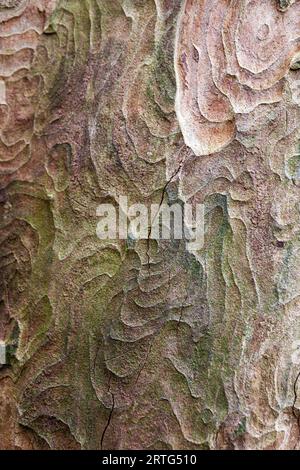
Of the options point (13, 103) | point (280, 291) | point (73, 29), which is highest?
point (73, 29)

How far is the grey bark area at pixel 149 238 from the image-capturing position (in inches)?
41.6

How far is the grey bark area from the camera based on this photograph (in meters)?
1.06

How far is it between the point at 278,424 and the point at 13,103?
25.6 inches

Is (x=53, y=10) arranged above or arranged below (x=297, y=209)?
above

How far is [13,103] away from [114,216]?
24 cm

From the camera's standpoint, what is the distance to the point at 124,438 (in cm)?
105

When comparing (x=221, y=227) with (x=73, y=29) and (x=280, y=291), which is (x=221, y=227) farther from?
(x=73, y=29)

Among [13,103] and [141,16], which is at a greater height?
[141,16]

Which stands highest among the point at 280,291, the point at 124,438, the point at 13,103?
the point at 13,103

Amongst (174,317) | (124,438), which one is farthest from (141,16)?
(124,438)

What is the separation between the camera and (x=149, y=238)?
42.0 inches

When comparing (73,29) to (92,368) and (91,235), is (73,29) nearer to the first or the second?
(91,235)

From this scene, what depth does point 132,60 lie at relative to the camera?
1.07m

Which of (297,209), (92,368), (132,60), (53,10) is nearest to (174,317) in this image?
(92,368)
